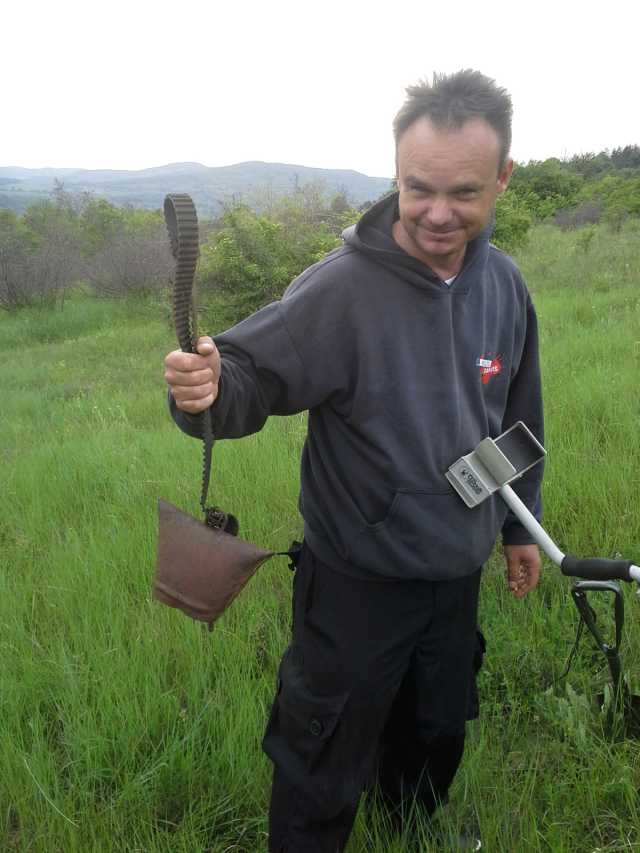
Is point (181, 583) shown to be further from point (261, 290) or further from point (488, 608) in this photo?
point (261, 290)

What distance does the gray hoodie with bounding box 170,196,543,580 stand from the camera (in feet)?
4.25

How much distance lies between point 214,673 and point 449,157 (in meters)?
1.59

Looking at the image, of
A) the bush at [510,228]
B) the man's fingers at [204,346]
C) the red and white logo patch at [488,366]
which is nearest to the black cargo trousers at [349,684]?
the red and white logo patch at [488,366]

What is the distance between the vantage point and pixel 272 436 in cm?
407

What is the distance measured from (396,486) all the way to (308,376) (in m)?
0.28

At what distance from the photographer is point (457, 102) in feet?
4.04

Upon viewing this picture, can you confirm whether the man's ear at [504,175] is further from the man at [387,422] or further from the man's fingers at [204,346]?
the man's fingers at [204,346]

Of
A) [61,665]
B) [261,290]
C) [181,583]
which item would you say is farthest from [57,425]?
[261,290]

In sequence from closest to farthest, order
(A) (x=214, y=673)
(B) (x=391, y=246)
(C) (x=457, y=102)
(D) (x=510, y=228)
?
(C) (x=457, y=102) → (B) (x=391, y=246) → (A) (x=214, y=673) → (D) (x=510, y=228)

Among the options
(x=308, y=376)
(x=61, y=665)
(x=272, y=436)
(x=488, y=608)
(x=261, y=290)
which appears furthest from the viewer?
Result: (x=261, y=290)

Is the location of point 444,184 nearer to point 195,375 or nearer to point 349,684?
point 195,375

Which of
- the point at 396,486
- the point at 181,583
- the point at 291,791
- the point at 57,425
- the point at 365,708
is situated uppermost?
the point at 396,486

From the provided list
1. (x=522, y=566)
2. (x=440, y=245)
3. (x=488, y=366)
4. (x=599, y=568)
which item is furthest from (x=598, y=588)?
(x=440, y=245)

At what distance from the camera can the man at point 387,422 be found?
128 centimetres
